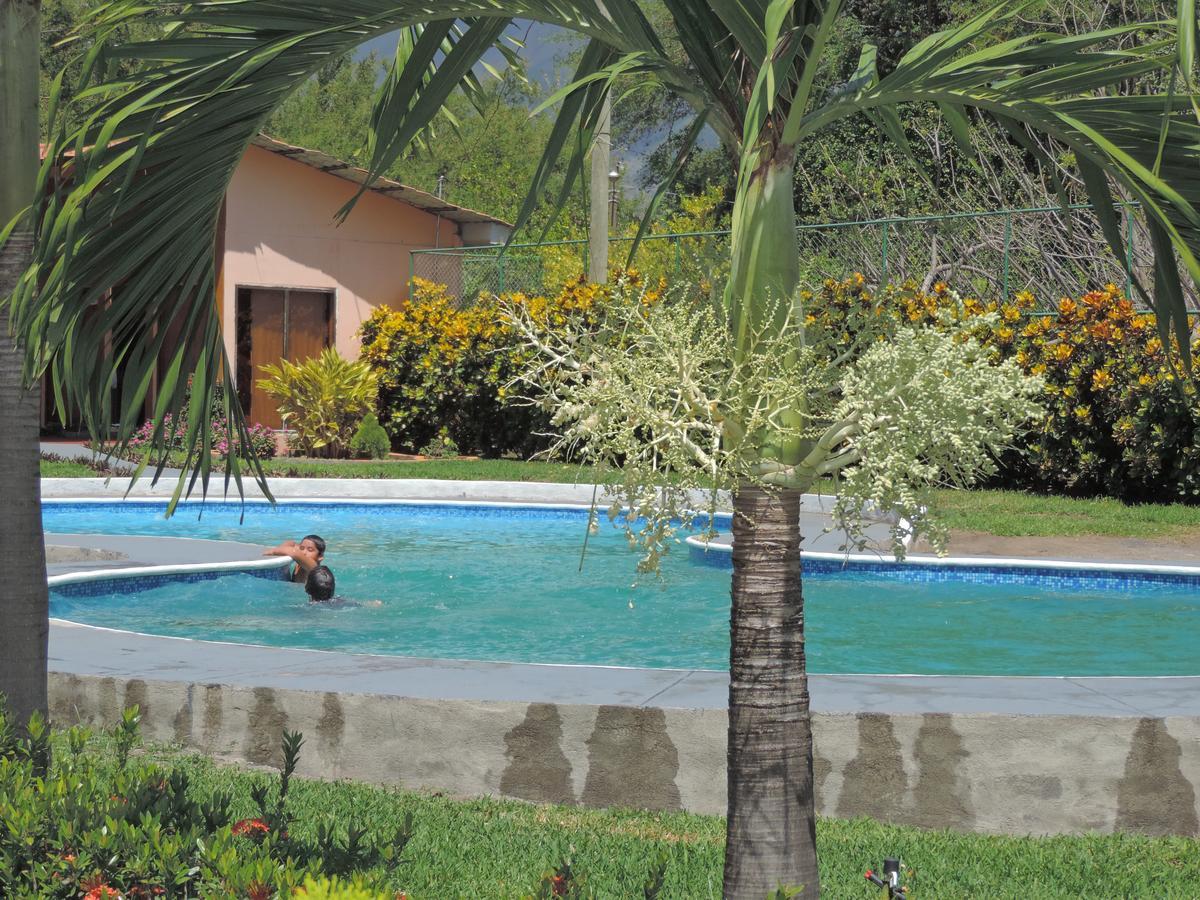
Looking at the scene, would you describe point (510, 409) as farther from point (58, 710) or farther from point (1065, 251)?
point (58, 710)

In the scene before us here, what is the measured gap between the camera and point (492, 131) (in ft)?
189

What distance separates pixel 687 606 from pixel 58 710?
22.4ft

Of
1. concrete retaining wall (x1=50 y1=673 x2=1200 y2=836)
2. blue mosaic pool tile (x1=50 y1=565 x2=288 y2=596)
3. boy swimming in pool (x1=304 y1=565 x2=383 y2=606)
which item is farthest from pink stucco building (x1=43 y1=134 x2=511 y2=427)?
concrete retaining wall (x1=50 y1=673 x2=1200 y2=836)

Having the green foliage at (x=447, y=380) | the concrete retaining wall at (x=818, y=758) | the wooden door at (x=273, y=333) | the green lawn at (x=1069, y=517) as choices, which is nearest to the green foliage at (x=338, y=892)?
the concrete retaining wall at (x=818, y=758)

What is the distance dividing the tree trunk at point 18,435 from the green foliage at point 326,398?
1741 cm

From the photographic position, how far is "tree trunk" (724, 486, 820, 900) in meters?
3.71

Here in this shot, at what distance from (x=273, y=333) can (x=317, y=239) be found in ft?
6.24

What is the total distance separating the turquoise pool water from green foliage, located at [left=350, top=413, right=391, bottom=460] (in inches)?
273

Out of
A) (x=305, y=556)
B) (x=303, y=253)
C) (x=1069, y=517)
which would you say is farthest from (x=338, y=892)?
(x=303, y=253)

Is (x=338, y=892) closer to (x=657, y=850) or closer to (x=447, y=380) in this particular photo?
(x=657, y=850)

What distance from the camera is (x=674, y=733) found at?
5863 mm

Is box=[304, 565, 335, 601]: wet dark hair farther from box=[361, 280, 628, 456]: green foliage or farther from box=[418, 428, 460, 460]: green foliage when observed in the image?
→ box=[418, 428, 460, 460]: green foliage

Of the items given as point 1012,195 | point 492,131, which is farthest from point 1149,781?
point 492,131

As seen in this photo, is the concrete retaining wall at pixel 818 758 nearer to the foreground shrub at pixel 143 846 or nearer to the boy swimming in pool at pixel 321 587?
the foreground shrub at pixel 143 846
